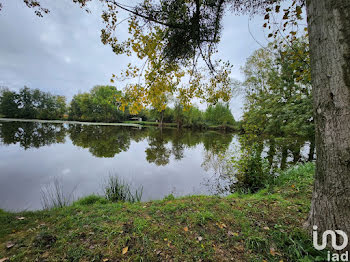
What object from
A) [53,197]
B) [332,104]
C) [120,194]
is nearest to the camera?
[332,104]

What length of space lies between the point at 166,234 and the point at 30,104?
7426 centimetres

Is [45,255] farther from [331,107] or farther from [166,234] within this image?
[331,107]

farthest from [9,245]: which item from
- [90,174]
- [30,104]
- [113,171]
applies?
[30,104]

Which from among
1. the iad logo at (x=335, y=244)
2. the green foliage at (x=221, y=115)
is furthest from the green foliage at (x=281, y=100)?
the green foliage at (x=221, y=115)

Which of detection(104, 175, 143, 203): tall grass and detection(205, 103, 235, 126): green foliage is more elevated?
detection(205, 103, 235, 126): green foliage

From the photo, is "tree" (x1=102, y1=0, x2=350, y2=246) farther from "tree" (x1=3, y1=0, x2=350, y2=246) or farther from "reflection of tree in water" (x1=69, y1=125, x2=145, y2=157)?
"reflection of tree in water" (x1=69, y1=125, x2=145, y2=157)

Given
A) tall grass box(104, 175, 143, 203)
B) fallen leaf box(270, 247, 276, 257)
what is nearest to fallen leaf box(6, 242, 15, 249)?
tall grass box(104, 175, 143, 203)

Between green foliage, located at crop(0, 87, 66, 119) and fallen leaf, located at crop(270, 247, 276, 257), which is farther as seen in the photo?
green foliage, located at crop(0, 87, 66, 119)

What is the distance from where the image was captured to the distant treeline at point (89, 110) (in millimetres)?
45281

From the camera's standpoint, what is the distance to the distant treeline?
45.3 meters

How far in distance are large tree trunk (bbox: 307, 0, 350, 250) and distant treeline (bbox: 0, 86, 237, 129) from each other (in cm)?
3818

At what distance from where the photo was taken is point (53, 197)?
4.62 metres

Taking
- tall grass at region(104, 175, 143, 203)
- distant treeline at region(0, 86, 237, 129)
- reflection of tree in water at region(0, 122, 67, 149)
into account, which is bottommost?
tall grass at region(104, 175, 143, 203)

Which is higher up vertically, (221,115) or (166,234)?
(221,115)
